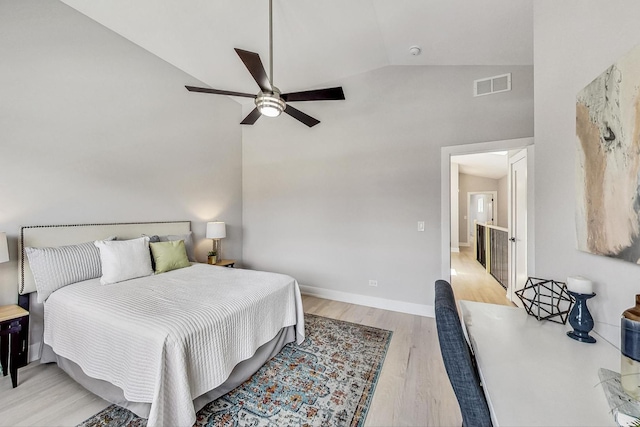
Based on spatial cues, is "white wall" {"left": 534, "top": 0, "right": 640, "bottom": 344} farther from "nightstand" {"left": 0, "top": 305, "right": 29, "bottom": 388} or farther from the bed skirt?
"nightstand" {"left": 0, "top": 305, "right": 29, "bottom": 388}

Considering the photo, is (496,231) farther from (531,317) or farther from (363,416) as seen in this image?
(363,416)

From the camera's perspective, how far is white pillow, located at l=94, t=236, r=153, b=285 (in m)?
2.29

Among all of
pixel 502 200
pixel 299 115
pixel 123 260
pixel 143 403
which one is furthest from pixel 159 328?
pixel 502 200

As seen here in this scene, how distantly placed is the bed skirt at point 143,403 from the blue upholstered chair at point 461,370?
158cm

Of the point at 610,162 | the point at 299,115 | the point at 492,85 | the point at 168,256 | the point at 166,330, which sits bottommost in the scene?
the point at 166,330

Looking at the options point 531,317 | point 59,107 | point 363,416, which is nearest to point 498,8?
point 531,317

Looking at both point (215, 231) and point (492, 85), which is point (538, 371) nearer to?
point (492, 85)

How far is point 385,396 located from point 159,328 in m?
1.61

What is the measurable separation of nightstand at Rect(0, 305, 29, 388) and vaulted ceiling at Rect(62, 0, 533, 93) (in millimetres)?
2966

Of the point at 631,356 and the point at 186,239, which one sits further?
the point at 186,239

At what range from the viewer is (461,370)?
33.8 inches

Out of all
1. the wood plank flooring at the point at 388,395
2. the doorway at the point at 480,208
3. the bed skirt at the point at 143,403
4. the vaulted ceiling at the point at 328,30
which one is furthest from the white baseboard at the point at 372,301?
the doorway at the point at 480,208

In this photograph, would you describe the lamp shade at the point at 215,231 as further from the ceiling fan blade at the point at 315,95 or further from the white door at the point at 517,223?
the white door at the point at 517,223

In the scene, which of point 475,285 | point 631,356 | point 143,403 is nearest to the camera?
point 631,356
